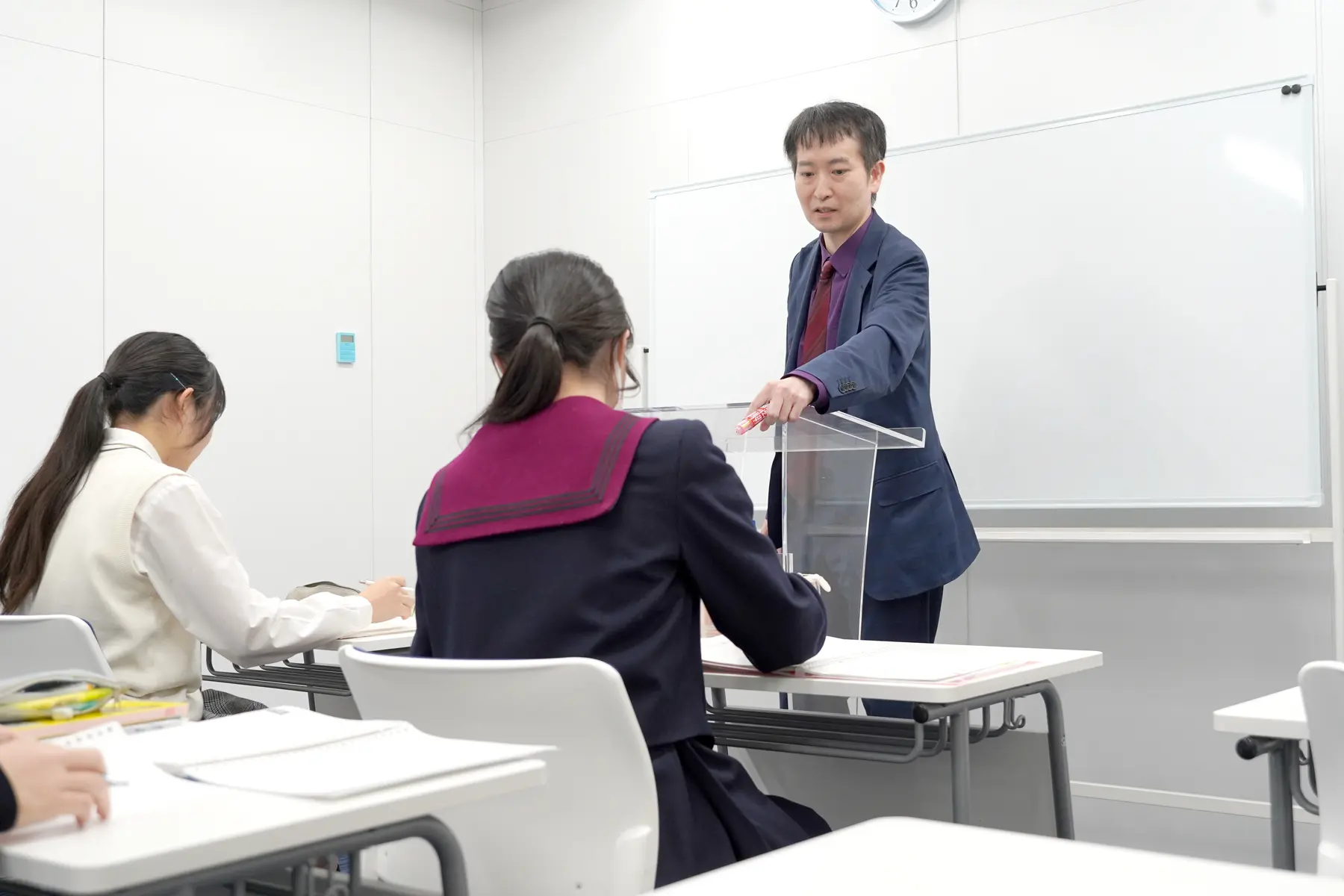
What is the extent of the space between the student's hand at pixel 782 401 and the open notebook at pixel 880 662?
14.5 inches

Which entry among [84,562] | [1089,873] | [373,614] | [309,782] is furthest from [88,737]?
[373,614]

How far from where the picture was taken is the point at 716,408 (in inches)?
84.0

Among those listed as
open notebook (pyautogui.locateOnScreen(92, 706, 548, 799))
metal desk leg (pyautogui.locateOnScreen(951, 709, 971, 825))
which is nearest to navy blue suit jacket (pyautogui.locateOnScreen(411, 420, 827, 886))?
metal desk leg (pyautogui.locateOnScreen(951, 709, 971, 825))

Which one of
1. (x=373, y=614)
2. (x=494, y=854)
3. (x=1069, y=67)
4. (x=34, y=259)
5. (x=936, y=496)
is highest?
(x=1069, y=67)

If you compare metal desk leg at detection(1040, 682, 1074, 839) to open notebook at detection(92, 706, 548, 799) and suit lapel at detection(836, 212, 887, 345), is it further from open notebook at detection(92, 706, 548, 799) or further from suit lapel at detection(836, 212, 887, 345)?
open notebook at detection(92, 706, 548, 799)

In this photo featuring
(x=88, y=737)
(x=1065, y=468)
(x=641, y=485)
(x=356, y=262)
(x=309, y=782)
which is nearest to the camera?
(x=309, y=782)

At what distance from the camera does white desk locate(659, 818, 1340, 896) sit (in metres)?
0.63

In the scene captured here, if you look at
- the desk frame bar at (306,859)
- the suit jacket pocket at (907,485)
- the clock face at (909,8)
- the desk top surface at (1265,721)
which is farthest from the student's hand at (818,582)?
the clock face at (909,8)

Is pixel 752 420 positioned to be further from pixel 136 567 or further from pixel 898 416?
pixel 136 567

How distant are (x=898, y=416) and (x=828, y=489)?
0.54 metres

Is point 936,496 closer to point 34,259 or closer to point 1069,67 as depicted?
point 1069,67

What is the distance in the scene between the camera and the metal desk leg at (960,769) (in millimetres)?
1737

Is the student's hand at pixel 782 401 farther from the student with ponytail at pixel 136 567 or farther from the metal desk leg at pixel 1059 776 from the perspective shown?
the student with ponytail at pixel 136 567

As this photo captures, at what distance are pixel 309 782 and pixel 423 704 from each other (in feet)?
1.37
